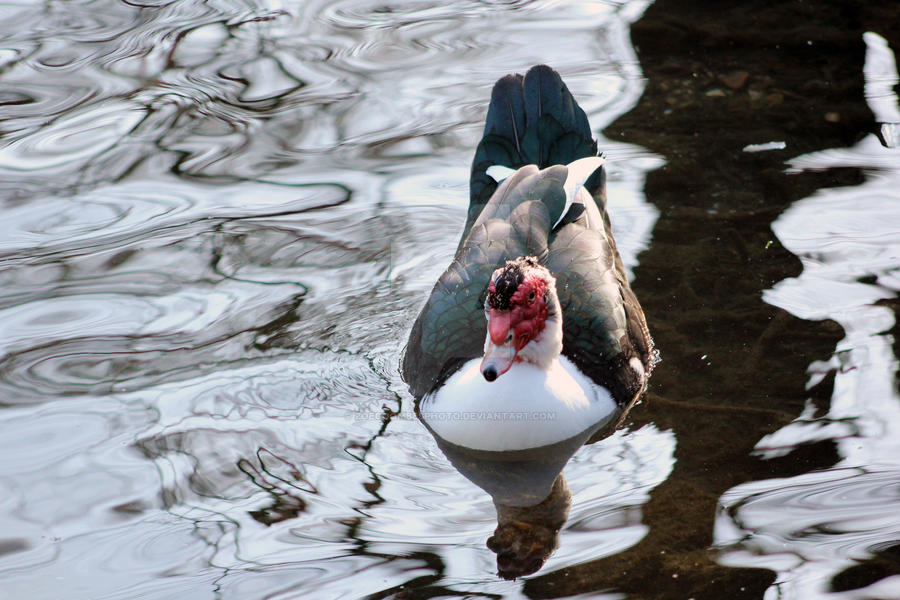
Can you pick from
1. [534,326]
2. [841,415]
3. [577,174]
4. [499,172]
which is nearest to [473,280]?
[534,326]

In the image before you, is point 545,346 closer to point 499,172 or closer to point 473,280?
point 473,280

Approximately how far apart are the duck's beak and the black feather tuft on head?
0.13ft

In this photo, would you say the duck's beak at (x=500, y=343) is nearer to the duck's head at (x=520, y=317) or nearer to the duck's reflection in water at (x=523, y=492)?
the duck's head at (x=520, y=317)

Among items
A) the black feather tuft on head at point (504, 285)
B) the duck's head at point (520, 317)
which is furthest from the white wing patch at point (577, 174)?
the black feather tuft on head at point (504, 285)

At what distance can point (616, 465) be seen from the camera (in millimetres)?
4992

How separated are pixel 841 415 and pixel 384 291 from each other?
101 inches

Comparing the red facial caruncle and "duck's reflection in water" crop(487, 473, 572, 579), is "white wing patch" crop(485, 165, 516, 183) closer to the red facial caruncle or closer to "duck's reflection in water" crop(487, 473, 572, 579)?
the red facial caruncle

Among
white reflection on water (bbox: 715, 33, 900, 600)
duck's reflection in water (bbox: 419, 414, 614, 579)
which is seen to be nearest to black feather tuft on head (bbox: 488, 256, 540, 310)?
duck's reflection in water (bbox: 419, 414, 614, 579)

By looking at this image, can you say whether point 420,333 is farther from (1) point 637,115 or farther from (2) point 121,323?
(1) point 637,115

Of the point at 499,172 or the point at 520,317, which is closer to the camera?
the point at 520,317

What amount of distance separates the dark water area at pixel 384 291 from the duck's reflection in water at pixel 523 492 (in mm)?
52

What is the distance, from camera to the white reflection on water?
426 cm

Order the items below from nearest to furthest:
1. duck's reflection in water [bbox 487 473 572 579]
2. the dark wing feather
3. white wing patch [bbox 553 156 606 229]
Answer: duck's reflection in water [bbox 487 473 572 579]
the dark wing feather
white wing patch [bbox 553 156 606 229]

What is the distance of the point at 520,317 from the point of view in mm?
4902
